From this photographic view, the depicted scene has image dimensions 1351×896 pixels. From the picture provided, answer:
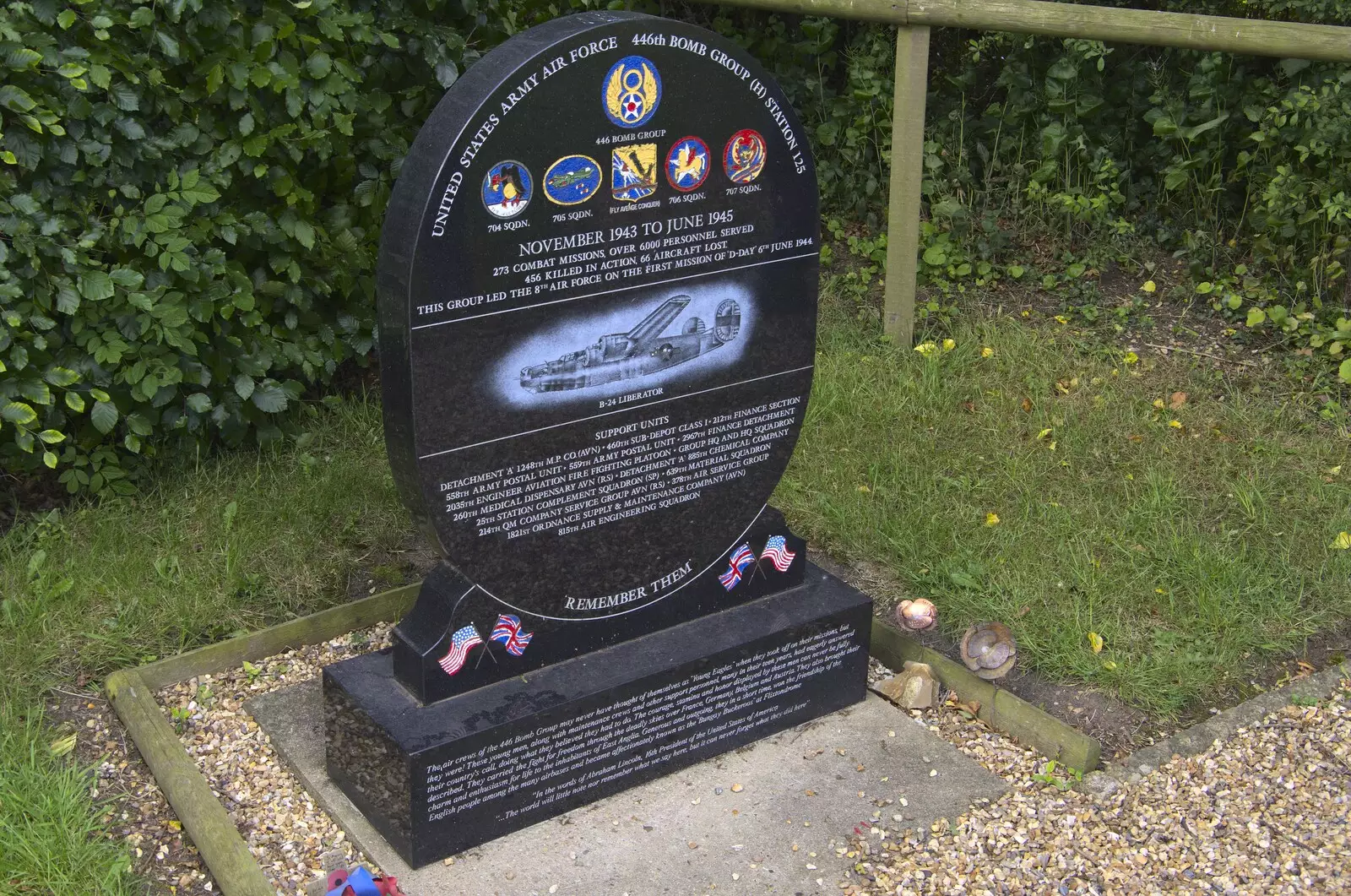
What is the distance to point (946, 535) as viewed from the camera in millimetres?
4289

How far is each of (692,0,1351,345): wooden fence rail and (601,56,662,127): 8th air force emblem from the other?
2300mm

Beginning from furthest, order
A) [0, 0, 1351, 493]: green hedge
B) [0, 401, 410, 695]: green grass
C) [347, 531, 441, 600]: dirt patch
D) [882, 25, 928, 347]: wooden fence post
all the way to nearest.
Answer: [882, 25, 928, 347]: wooden fence post, [347, 531, 441, 600]: dirt patch, [0, 0, 1351, 493]: green hedge, [0, 401, 410, 695]: green grass

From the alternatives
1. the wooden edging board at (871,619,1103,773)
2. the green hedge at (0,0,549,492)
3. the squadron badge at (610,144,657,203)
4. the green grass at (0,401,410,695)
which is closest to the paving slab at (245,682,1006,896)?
the wooden edging board at (871,619,1103,773)

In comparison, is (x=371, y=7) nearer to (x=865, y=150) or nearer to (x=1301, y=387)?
(x=865, y=150)

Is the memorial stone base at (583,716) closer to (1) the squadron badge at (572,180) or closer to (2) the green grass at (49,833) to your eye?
(2) the green grass at (49,833)

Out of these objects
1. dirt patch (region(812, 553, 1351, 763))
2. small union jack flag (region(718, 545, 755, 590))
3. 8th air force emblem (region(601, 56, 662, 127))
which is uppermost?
8th air force emblem (region(601, 56, 662, 127))

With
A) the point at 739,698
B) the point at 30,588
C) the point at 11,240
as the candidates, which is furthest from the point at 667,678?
the point at 11,240

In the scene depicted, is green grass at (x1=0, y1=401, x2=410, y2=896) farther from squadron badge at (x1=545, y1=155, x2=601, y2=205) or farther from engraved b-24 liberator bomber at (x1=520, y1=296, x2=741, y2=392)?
squadron badge at (x1=545, y1=155, x2=601, y2=205)

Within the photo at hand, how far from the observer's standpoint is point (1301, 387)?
17.3 ft

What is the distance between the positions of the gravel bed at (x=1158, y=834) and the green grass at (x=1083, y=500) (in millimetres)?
271

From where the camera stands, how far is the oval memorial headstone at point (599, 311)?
114 inches

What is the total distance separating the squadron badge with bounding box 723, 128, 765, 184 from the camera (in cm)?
329

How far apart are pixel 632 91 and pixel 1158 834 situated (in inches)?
82.3

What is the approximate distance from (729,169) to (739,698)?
4.36 ft
